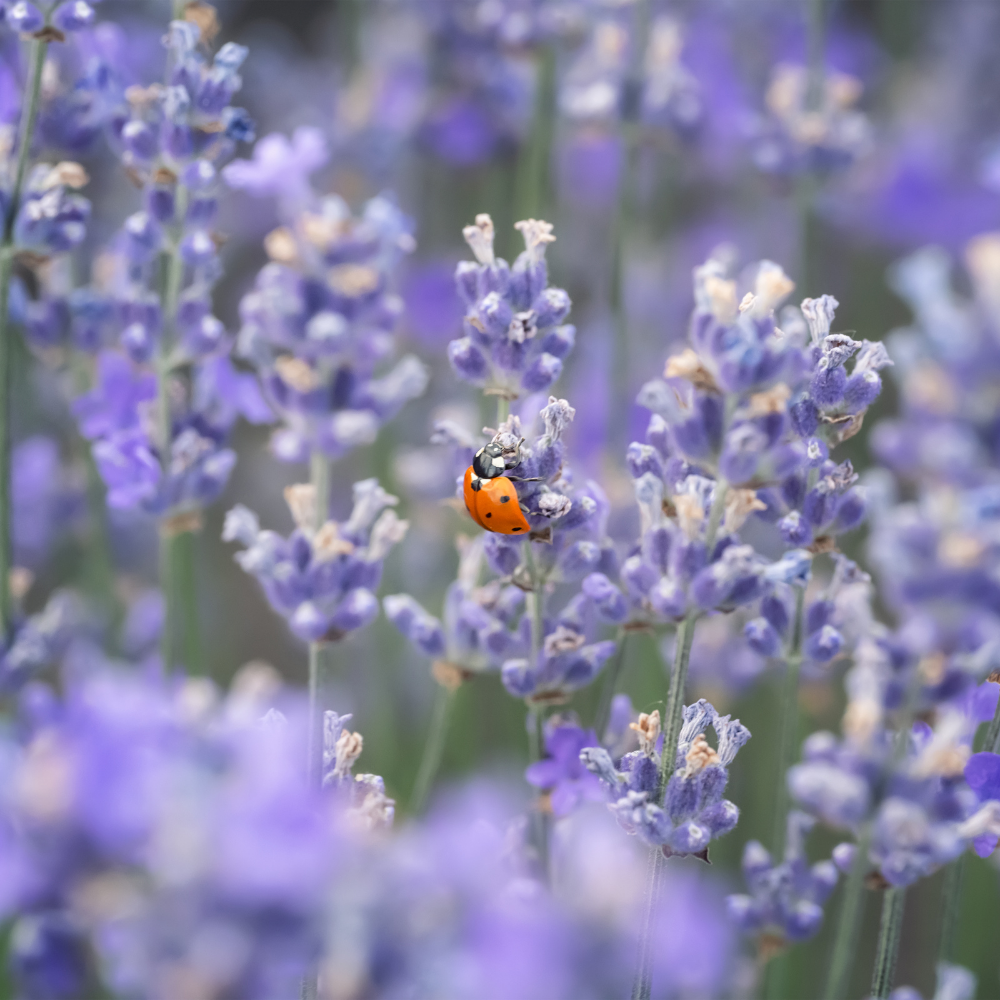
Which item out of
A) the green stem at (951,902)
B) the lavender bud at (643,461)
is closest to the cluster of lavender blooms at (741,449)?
the lavender bud at (643,461)

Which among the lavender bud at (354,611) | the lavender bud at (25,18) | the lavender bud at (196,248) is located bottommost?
the lavender bud at (354,611)

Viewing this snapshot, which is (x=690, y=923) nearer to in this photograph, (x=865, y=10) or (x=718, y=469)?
(x=718, y=469)

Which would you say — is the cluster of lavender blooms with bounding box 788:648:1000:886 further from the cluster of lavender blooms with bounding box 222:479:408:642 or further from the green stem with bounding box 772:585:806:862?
the cluster of lavender blooms with bounding box 222:479:408:642

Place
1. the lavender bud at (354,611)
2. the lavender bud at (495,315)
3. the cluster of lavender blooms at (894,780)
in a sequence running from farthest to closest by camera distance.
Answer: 1. the lavender bud at (354,611)
2. the lavender bud at (495,315)
3. the cluster of lavender blooms at (894,780)

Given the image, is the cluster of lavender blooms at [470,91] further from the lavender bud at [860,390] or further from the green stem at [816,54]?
the lavender bud at [860,390]

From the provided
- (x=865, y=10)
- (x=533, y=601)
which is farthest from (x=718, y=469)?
(x=865, y=10)

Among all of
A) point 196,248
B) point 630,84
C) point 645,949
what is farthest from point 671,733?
point 630,84
